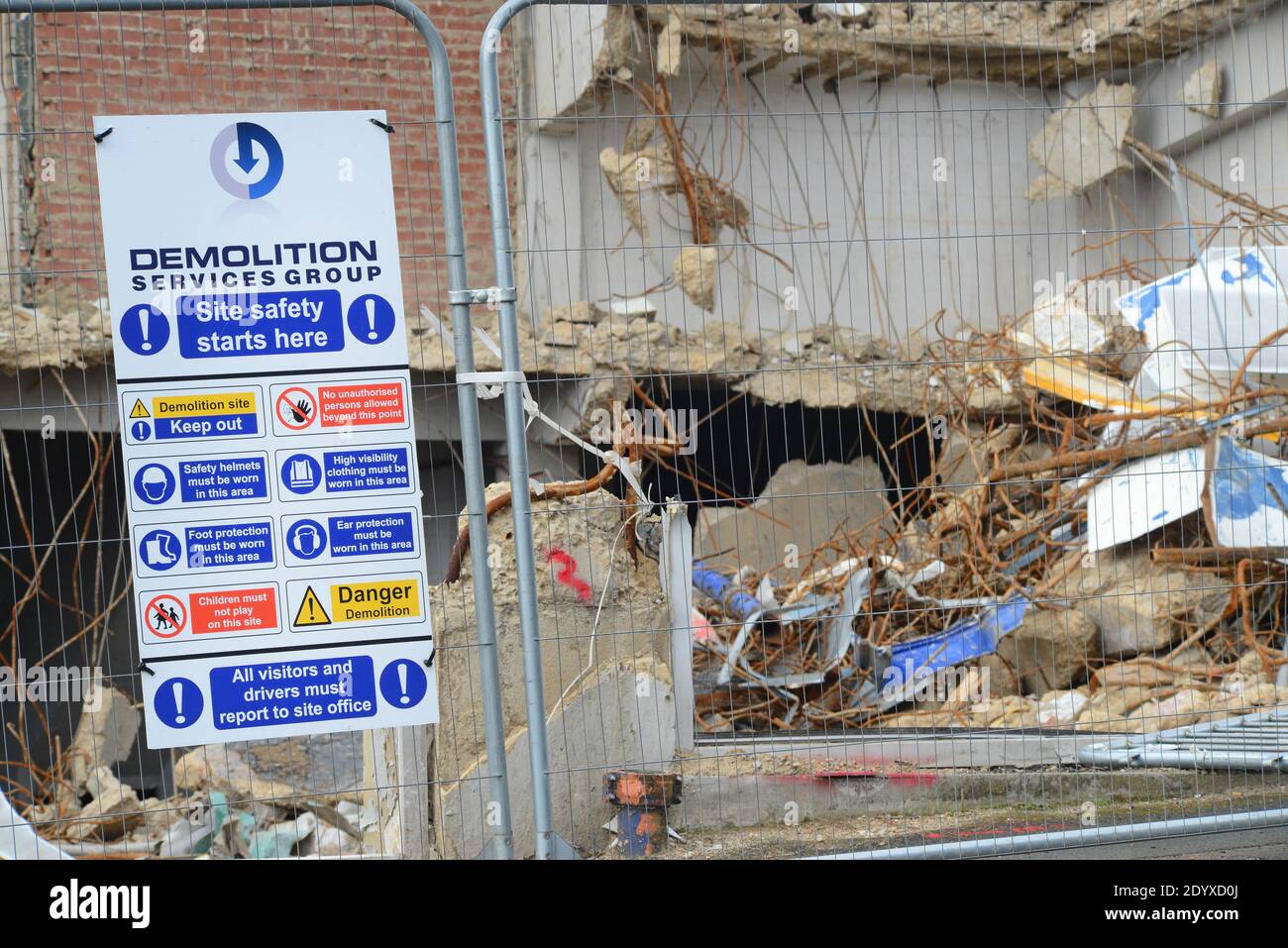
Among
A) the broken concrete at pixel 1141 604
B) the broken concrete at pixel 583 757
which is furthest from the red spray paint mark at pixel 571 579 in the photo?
the broken concrete at pixel 1141 604

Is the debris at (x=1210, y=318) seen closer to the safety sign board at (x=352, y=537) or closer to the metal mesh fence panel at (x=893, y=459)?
the metal mesh fence panel at (x=893, y=459)

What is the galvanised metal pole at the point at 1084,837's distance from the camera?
3.88m

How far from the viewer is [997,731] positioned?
15.7 feet

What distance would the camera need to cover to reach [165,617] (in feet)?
11.5

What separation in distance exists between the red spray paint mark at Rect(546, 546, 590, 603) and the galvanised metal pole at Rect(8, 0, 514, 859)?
102cm

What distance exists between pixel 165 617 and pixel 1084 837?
2.80 meters

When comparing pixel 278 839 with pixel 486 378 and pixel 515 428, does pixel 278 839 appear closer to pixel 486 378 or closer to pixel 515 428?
pixel 515 428
